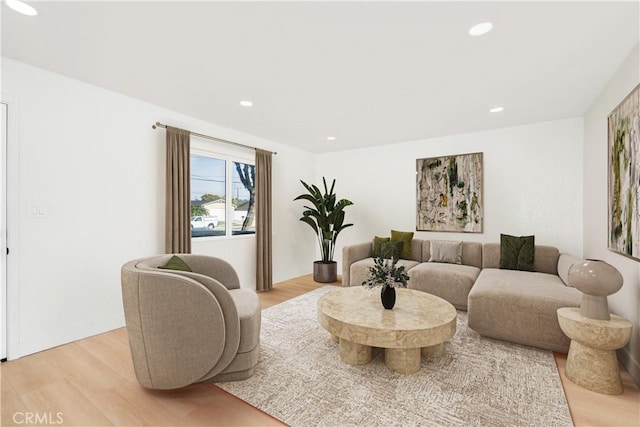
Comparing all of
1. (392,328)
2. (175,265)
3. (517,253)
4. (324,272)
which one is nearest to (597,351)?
(392,328)

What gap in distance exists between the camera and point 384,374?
2.17m

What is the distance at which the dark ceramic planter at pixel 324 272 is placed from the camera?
5.11 metres

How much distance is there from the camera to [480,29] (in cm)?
195

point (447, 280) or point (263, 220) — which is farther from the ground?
point (263, 220)

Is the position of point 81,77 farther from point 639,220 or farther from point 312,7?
point 639,220

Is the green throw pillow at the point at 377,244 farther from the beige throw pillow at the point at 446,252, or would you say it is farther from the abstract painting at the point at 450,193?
the beige throw pillow at the point at 446,252

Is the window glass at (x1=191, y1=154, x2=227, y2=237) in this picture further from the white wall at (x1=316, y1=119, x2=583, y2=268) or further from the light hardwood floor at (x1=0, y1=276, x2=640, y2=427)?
the white wall at (x1=316, y1=119, x2=583, y2=268)

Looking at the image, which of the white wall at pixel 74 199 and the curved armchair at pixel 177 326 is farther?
the white wall at pixel 74 199

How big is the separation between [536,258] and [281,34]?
3.95m

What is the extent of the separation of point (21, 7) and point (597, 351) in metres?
4.47

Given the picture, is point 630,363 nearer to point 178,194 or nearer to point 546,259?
→ point 546,259

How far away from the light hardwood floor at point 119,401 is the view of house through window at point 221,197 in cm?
194

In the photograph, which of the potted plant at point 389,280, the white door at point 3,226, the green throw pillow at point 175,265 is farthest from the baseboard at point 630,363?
the white door at point 3,226

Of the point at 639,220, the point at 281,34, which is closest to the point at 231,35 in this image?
the point at 281,34
